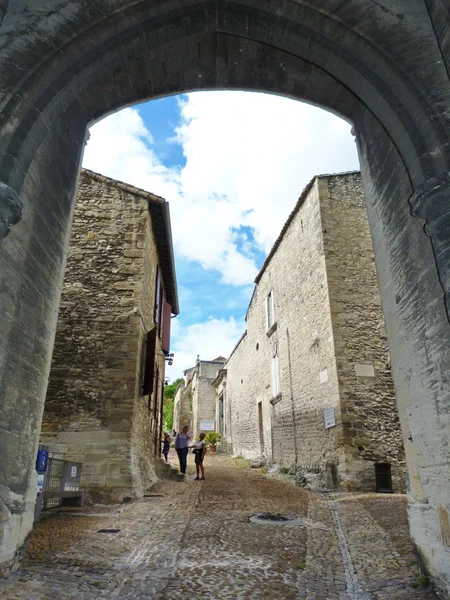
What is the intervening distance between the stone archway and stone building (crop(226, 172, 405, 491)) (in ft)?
18.2

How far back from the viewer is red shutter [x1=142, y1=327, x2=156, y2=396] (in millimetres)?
8125

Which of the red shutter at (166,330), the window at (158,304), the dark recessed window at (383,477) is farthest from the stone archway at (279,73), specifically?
the red shutter at (166,330)

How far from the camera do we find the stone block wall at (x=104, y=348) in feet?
22.5

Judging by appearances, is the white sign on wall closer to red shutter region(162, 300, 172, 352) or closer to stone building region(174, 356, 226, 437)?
stone building region(174, 356, 226, 437)

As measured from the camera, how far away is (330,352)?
9086mm

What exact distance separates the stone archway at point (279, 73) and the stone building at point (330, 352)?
556 cm

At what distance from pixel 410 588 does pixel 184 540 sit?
88.7 inches

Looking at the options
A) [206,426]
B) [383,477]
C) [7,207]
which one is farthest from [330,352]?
[206,426]

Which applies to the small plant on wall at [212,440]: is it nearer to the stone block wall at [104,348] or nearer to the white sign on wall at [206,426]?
the white sign on wall at [206,426]

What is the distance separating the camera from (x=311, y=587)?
2.91m

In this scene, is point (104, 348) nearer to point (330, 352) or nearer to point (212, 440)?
point (330, 352)

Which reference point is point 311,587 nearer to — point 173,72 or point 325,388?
point 173,72

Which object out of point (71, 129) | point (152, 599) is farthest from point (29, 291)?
point (152, 599)

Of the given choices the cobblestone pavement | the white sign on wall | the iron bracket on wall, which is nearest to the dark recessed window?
the cobblestone pavement
